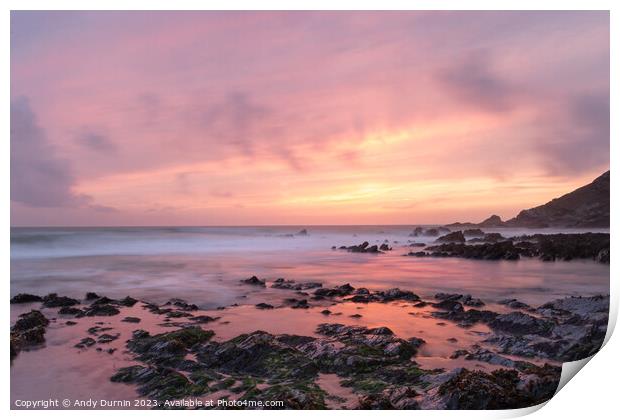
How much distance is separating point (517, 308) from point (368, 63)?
3.49 meters

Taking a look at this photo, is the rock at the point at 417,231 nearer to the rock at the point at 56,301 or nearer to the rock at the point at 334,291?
the rock at the point at 334,291

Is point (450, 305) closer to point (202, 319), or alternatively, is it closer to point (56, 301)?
Result: point (202, 319)

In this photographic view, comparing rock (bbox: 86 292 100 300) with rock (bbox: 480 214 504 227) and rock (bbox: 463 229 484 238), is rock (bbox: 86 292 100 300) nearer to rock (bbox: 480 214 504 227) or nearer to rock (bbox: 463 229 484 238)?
rock (bbox: 463 229 484 238)

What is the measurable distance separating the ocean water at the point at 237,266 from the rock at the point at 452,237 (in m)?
0.27

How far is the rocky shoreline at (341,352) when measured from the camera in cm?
362

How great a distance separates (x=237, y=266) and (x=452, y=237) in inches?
134

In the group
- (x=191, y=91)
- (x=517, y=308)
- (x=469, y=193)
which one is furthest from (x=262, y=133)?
(x=517, y=308)

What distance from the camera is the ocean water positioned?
4945 millimetres

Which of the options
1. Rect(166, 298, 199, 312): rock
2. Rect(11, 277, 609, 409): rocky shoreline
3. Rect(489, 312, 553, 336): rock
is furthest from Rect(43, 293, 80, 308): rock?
Rect(489, 312, 553, 336): rock

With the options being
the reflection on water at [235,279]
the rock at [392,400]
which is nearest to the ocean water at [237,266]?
the reflection on water at [235,279]

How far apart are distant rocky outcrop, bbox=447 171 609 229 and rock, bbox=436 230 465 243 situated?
70cm

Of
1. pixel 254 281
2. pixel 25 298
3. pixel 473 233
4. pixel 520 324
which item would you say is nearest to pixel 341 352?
pixel 254 281

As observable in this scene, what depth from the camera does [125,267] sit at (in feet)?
18.6
